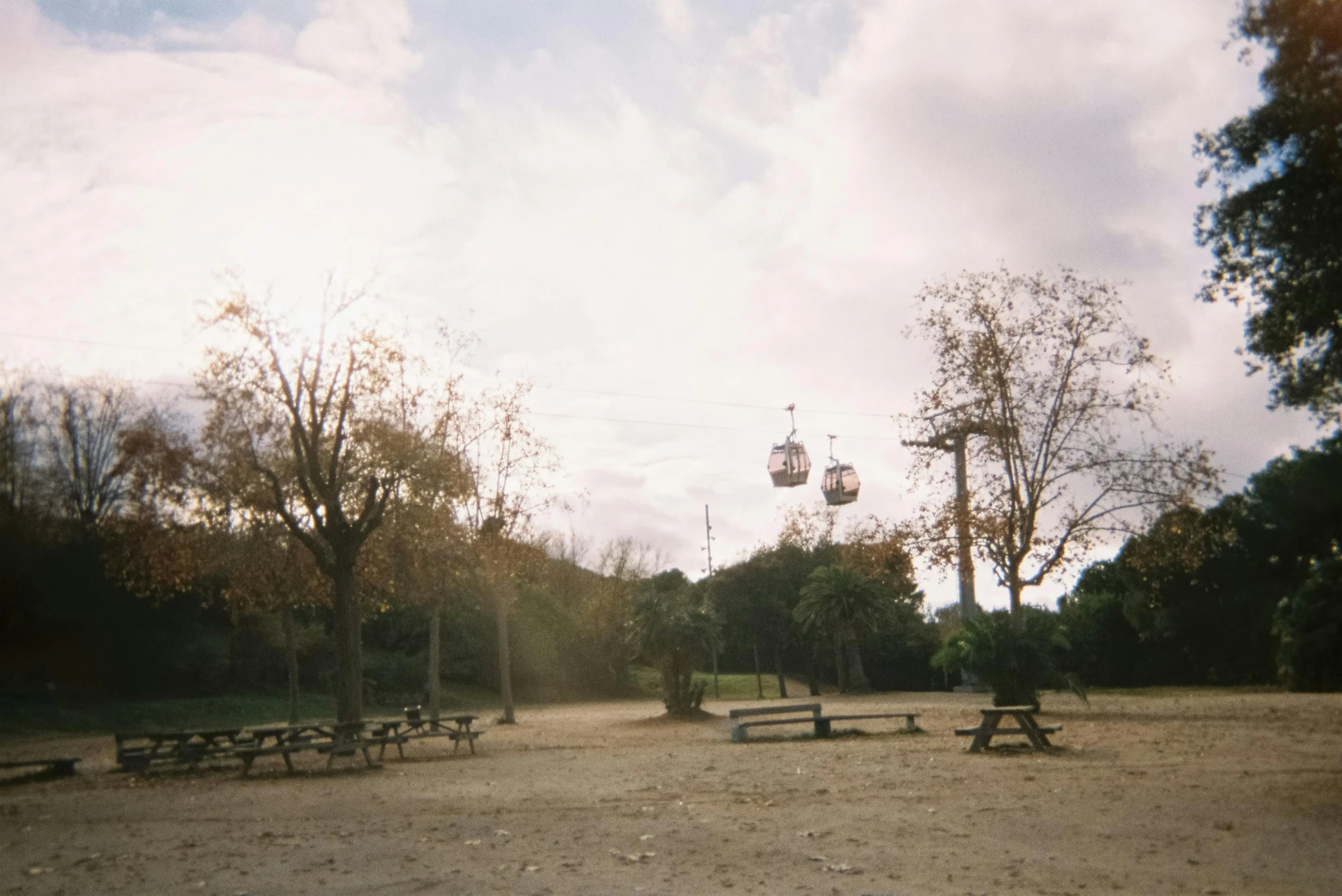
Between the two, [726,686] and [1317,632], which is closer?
[1317,632]

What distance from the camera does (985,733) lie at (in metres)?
15.3

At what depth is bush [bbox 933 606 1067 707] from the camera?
2130 centimetres

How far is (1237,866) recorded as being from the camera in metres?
6.96

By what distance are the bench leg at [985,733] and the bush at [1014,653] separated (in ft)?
19.7

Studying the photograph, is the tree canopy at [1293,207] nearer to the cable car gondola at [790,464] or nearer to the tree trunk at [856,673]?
the cable car gondola at [790,464]

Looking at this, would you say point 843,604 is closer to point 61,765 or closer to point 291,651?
point 291,651

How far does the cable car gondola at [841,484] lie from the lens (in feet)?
125

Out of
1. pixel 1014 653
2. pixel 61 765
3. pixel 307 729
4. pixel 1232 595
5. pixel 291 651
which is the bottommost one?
pixel 61 765

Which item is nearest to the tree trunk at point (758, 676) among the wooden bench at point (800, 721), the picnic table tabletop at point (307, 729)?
the wooden bench at point (800, 721)

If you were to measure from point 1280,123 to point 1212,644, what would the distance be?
112 ft

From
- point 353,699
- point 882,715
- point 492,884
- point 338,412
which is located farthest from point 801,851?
point 338,412

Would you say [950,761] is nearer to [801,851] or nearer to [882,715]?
[882,715]

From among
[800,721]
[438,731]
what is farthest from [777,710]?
[438,731]

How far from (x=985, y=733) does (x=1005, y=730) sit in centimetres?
50
